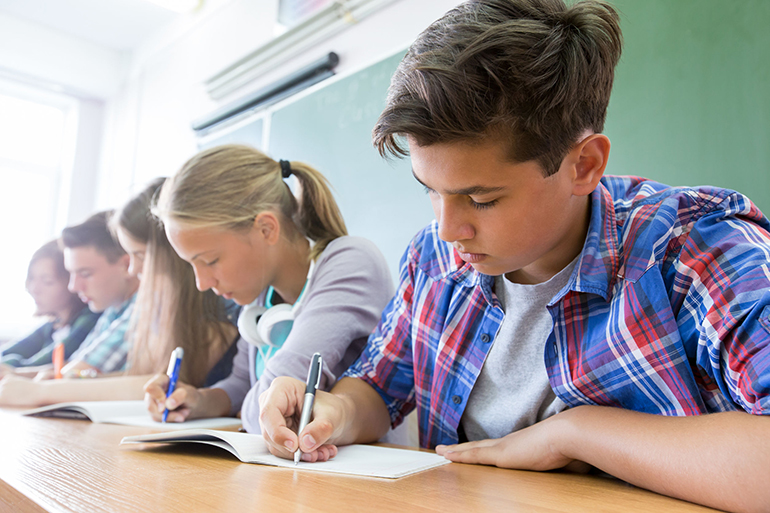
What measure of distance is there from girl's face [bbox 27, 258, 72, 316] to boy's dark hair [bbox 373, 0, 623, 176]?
96.8 inches

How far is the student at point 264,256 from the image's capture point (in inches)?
44.7

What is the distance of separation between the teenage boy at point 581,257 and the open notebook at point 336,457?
3 centimetres

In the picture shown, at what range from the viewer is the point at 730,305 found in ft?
1.86

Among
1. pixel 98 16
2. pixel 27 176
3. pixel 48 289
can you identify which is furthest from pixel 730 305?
pixel 27 176

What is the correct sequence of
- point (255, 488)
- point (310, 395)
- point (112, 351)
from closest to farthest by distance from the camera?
point (255, 488) < point (310, 395) < point (112, 351)

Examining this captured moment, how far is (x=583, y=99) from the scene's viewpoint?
2.27 feet

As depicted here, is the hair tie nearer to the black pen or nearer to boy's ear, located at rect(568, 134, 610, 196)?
the black pen

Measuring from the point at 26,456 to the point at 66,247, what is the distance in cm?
185

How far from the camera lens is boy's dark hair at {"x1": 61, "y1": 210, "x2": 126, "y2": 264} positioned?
2.25 m

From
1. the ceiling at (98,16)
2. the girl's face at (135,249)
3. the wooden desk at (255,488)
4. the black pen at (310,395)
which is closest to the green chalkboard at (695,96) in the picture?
the wooden desk at (255,488)

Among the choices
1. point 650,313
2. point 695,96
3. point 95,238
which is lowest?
point 650,313

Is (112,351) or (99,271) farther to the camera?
(99,271)

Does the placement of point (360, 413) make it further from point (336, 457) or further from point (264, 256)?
point (264, 256)

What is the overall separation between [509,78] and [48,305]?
106 inches
